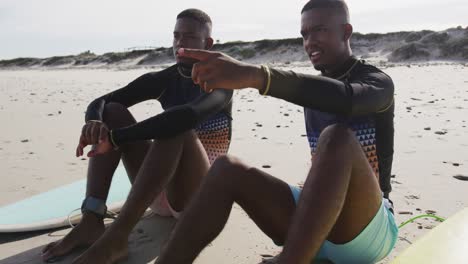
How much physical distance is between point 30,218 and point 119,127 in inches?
39.6

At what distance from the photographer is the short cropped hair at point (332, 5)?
2.36 metres

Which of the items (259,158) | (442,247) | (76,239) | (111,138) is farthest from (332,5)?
(259,158)

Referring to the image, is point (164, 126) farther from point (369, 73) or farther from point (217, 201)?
point (369, 73)

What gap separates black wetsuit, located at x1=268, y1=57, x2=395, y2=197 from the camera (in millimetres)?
1800

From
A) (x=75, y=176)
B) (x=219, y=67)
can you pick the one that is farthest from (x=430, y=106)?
(x=219, y=67)

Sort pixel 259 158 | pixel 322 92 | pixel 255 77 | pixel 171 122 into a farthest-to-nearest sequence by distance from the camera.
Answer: pixel 259 158 < pixel 171 122 < pixel 322 92 < pixel 255 77

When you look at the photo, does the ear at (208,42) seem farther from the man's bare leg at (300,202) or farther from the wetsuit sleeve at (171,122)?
the man's bare leg at (300,202)

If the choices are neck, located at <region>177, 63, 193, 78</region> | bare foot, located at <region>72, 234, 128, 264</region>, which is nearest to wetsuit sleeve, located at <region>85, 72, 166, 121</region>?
neck, located at <region>177, 63, 193, 78</region>

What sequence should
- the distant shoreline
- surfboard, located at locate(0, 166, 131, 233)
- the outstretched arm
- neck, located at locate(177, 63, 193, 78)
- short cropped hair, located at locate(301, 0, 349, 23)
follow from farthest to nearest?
1. the distant shoreline
2. neck, located at locate(177, 63, 193, 78)
3. surfboard, located at locate(0, 166, 131, 233)
4. short cropped hair, located at locate(301, 0, 349, 23)
5. the outstretched arm

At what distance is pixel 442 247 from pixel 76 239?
1922 millimetres

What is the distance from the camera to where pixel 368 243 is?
7.00ft

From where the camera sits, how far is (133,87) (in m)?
3.36

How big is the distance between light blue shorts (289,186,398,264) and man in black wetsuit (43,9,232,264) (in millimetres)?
700

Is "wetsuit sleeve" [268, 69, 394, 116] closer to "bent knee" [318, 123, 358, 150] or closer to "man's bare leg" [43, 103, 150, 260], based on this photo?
"bent knee" [318, 123, 358, 150]
